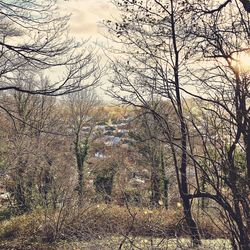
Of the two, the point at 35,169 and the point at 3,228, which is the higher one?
the point at 35,169

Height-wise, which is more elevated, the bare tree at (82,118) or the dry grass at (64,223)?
the bare tree at (82,118)

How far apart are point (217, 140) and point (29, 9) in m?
5.48

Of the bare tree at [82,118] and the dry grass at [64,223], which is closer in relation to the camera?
the dry grass at [64,223]

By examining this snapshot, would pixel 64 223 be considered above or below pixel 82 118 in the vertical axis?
below

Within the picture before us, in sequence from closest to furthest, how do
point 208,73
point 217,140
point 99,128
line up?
point 217,140
point 208,73
point 99,128

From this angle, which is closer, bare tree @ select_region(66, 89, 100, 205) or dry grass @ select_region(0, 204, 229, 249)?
dry grass @ select_region(0, 204, 229, 249)

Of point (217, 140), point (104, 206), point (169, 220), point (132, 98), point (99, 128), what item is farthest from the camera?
point (99, 128)

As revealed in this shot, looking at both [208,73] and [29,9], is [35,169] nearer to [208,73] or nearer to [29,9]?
[29,9]

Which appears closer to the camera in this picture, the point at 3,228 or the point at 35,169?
the point at 3,228

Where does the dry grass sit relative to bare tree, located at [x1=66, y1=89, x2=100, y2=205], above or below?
below

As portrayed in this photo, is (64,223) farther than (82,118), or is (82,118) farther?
(82,118)

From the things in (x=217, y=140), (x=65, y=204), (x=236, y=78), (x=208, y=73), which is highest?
(x=208, y=73)

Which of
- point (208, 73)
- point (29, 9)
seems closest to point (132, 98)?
point (29, 9)

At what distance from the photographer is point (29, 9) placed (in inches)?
296
